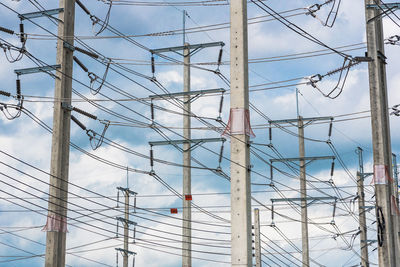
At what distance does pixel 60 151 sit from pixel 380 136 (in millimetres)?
7659

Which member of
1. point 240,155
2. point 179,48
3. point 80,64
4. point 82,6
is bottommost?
point 240,155

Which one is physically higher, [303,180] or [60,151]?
[303,180]

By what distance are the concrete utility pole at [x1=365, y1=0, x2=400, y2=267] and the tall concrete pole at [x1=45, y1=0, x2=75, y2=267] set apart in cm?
734

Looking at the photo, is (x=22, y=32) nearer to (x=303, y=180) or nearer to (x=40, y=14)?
(x=40, y=14)

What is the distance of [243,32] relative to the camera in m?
13.0

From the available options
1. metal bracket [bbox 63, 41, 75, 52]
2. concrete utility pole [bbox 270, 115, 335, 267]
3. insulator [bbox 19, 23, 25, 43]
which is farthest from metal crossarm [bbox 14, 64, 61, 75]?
concrete utility pole [bbox 270, 115, 335, 267]

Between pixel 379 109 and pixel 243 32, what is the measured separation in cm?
577

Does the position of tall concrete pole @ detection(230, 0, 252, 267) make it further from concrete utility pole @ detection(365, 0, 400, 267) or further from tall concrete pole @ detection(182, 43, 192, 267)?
tall concrete pole @ detection(182, 43, 192, 267)

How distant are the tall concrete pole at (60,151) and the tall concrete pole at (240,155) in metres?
4.98

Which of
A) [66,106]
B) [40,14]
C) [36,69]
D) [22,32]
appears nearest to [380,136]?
[66,106]

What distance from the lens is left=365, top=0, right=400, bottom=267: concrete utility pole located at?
16.6m

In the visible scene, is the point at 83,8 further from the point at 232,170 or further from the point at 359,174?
the point at 359,174

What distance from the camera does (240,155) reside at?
1232 centimetres

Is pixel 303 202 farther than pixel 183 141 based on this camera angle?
Yes
